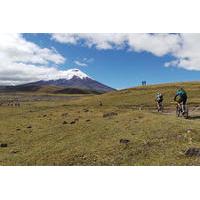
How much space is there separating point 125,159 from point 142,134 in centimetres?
643

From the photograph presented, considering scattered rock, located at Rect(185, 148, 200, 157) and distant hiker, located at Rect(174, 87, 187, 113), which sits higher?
distant hiker, located at Rect(174, 87, 187, 113)

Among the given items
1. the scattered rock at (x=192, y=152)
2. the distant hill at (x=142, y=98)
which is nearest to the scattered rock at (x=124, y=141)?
the scattered rock at (x=192, y=152)

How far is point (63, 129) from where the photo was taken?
42.9 metres

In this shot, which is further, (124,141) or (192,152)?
(124,141)

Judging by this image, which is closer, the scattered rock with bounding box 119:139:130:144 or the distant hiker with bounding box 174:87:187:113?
the scattered rock with bounding box 119:139:130:144

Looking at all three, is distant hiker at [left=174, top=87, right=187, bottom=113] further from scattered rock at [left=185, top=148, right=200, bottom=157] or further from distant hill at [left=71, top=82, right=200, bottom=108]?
distant hill at [left=71, top=82, right=200, bottom=108]

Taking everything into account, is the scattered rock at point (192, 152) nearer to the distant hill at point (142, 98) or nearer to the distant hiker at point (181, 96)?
the distant hiker at point (181, 96)

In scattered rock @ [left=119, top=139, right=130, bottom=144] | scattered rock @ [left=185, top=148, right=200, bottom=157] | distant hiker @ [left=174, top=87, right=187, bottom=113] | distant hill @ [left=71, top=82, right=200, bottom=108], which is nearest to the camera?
scattered rock @ [left=185, top=148, right=200, bottom=157]

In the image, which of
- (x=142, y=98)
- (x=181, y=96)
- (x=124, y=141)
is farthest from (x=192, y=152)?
(x=142, y=98)

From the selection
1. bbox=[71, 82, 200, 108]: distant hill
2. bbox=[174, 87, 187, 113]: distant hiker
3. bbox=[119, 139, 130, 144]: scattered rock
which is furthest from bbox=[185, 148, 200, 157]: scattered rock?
bbox=[71, 82, 200, 108]: distant hill

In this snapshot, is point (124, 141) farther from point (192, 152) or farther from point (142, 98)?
point (142, 98)

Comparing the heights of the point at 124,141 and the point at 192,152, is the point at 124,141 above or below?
above
